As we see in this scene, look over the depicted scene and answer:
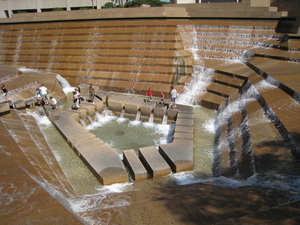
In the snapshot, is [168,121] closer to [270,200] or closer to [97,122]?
[97,122]

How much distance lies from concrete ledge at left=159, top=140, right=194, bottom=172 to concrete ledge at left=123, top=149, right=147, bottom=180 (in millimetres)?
1100

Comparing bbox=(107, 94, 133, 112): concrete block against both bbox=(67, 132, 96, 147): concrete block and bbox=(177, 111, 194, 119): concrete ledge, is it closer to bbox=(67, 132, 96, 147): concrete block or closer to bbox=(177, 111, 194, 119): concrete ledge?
bbox=(177, 111, 194, 119): concrete ledge

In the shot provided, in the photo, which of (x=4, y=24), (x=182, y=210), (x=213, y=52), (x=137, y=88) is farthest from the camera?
(x=4, y=24)

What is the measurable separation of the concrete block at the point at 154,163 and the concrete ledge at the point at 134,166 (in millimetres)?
259

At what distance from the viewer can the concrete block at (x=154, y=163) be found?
827 cm

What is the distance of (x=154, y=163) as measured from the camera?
854 centimetres

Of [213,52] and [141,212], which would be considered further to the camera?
[213,52]

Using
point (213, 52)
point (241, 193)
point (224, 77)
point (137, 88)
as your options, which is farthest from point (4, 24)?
point (241, 193)

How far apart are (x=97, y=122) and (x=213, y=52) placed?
1070 centimetres

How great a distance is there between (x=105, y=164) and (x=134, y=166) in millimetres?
1095

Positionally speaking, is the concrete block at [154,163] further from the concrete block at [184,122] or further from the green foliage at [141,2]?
the green foliage at [141,2]

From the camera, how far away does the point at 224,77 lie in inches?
599

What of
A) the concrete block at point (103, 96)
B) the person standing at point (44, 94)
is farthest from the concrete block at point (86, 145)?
the person standing at point (44, 94)

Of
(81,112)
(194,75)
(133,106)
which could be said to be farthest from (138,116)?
(194,75)
